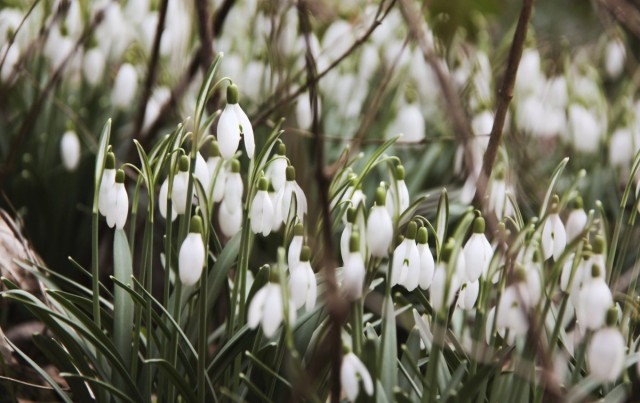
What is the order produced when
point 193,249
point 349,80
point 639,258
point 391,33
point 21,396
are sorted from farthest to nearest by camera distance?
point 391,33 < point 349,80 < point 21,396 < point 639,258 < point 193,249

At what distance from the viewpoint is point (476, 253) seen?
171 centimetres

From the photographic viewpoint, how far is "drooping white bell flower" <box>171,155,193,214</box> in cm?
180

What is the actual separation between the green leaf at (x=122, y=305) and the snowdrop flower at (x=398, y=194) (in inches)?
23.9

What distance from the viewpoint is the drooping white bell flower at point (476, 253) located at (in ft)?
5.59

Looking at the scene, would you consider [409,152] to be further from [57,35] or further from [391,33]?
[57,35]

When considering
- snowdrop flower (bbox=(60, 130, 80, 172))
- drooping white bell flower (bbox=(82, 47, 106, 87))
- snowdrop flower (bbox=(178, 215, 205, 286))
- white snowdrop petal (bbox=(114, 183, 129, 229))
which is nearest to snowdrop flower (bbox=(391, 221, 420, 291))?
snowdrop flower (bbox=(178, 215, 205, 286))

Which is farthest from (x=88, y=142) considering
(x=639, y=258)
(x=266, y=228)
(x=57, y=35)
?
(x=639, y=258)

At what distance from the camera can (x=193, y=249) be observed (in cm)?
164

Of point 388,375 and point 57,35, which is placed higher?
point 57,35

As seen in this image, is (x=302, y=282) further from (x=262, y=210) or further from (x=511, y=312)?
(x=511, y=312)

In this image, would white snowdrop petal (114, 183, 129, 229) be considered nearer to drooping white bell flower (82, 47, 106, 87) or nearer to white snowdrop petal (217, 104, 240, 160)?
white snowdrop petal (217, 104, 240, 160)

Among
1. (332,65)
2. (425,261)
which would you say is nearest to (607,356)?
(425,261)

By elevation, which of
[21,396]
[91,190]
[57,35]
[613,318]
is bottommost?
[21,396]

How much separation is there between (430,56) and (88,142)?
A: 7.93ft
